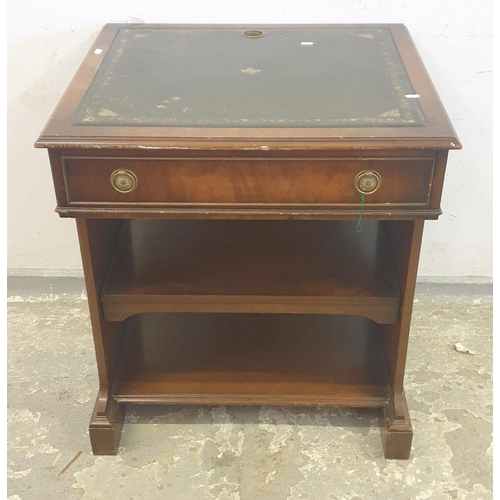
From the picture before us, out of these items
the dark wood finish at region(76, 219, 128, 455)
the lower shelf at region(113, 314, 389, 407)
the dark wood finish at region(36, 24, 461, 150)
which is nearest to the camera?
the dark wood finish at region(36, 24, 461, 150)

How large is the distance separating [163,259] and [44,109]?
544mm

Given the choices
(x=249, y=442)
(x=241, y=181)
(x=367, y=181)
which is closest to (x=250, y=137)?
(x=241, y=181)

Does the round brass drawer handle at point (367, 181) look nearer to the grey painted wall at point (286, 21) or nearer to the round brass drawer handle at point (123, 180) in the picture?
the round brass drawer handle at point (123, 180)

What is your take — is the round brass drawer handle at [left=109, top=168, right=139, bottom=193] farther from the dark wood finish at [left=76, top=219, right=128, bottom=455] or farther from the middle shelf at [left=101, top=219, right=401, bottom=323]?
the middle shelf at [left=101, top=219, right=401, bottom=323]

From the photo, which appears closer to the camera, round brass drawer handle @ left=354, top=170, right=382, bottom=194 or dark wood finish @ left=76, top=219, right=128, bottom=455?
round brass drawer handle @ left=354, top=170, right=382, bottom=194

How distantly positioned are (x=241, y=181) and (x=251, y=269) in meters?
0.33

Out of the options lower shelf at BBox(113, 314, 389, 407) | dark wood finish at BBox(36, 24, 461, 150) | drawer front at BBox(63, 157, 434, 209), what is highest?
dark wood finish at BBox(36, 24, 461, 150)

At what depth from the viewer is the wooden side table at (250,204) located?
1.14 m

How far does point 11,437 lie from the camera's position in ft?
4.99

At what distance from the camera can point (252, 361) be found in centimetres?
159

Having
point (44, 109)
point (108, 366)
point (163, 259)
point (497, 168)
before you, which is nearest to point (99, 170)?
point (163, 259)

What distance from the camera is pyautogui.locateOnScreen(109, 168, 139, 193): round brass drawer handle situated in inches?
45.5

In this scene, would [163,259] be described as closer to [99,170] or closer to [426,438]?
[99,170]

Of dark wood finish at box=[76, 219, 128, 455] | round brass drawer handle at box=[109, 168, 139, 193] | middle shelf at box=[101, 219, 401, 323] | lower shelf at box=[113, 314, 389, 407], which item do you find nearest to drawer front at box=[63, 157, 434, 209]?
round brass drawer handle at box=[109, 168, 139, 193]
